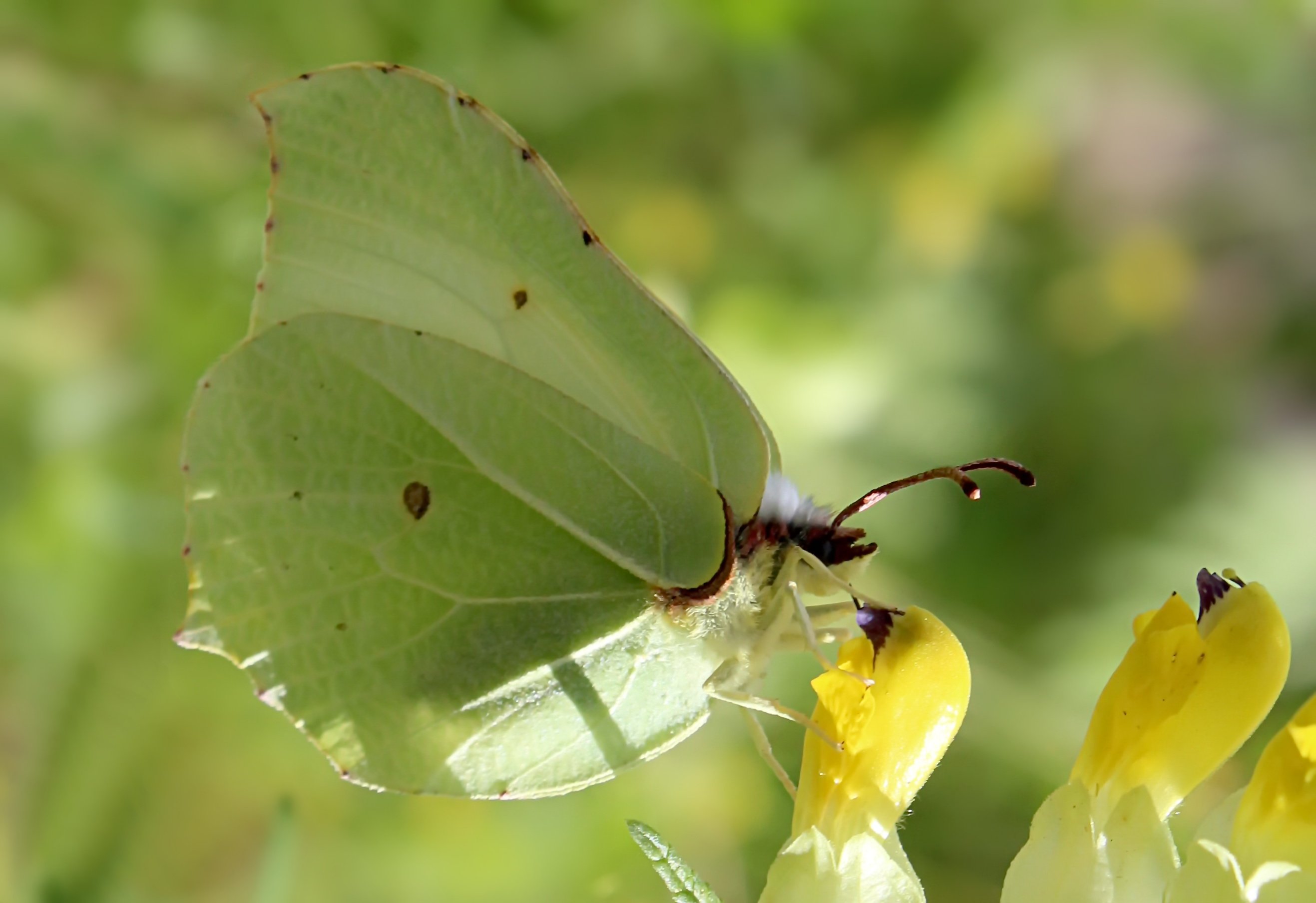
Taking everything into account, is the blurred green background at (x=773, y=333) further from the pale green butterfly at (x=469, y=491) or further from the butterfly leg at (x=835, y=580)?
the butterfly leg at (x=835, y=580)

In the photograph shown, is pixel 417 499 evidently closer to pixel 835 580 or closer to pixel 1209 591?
pixel 835 580

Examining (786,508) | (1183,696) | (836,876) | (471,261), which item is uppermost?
(471,261)

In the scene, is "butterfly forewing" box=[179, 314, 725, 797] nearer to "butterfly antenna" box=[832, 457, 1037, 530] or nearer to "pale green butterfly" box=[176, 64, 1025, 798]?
"pale green butterfly" box=[176, 64, 1025, 798]

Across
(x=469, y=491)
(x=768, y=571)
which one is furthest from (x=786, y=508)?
(x=469, y=491)

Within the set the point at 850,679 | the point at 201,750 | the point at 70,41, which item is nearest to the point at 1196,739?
the point at 850,679

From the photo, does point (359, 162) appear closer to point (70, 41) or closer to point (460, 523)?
point (460, 523)
